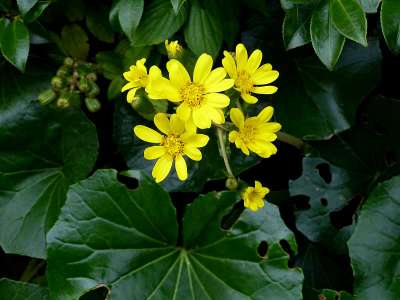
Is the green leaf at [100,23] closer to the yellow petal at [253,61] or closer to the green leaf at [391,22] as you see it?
the yellow petal at [253,61]

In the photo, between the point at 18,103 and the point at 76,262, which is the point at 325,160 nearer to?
the point at 76,262

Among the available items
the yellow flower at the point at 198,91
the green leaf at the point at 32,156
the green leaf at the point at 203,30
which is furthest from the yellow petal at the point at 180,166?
the green leaf at the point at 32,156

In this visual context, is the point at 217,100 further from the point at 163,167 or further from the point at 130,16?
the point at 130,16

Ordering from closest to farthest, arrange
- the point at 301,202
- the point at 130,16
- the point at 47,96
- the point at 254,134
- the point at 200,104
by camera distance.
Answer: the point at 200,104 < the point at 254,134 < the point at 130,16 < the point at 47,96 < the point at 301,202

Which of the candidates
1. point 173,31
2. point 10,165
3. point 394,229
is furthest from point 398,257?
point 10,165

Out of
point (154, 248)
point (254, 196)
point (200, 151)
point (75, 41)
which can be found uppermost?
point (75, 41)

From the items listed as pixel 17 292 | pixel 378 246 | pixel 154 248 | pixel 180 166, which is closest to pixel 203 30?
pixel 180 166

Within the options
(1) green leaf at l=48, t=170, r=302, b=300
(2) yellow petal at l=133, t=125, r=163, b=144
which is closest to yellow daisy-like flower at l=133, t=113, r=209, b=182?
(2) yellow petal at l=133, t=125, r=163, b=144
